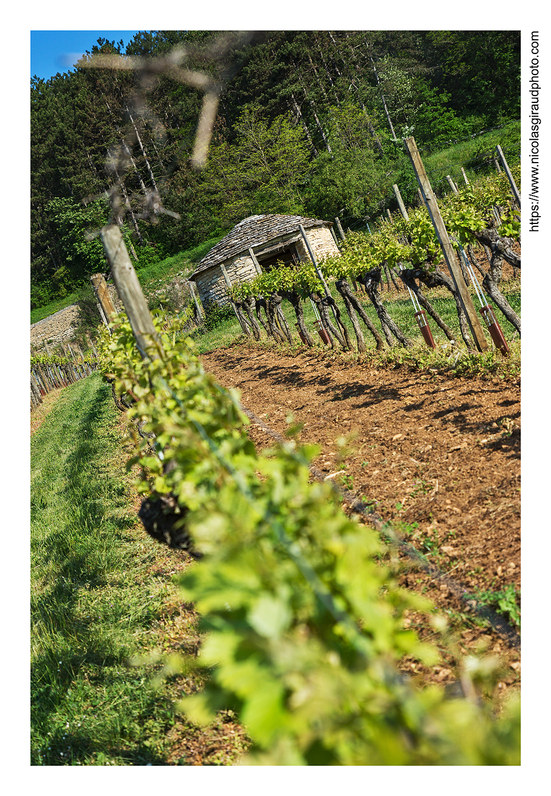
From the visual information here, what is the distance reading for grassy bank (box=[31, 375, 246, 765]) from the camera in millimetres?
2762

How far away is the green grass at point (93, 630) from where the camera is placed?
281cm

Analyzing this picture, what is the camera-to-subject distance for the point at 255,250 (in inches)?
955

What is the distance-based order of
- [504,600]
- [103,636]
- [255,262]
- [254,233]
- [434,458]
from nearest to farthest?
[504,600], [103,636], [434,458], [255,262], [254,233]

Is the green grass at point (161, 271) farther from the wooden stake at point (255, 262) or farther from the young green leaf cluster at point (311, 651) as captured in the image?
the young green leaf cluster at point (311, 651)

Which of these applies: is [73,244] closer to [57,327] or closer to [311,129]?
[57,327]

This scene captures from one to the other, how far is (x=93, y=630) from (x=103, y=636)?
0.50 ft

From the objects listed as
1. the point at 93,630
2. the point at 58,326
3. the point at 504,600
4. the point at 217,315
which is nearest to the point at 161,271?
the point at 58,326

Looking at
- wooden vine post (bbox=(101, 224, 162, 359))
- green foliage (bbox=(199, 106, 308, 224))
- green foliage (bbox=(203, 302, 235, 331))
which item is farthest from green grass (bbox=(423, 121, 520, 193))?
wooden vine post (bbox=(101, 224, 162, 359))

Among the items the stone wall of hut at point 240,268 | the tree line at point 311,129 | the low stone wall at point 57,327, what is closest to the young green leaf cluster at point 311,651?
the stone wall of hut at point 240,268
